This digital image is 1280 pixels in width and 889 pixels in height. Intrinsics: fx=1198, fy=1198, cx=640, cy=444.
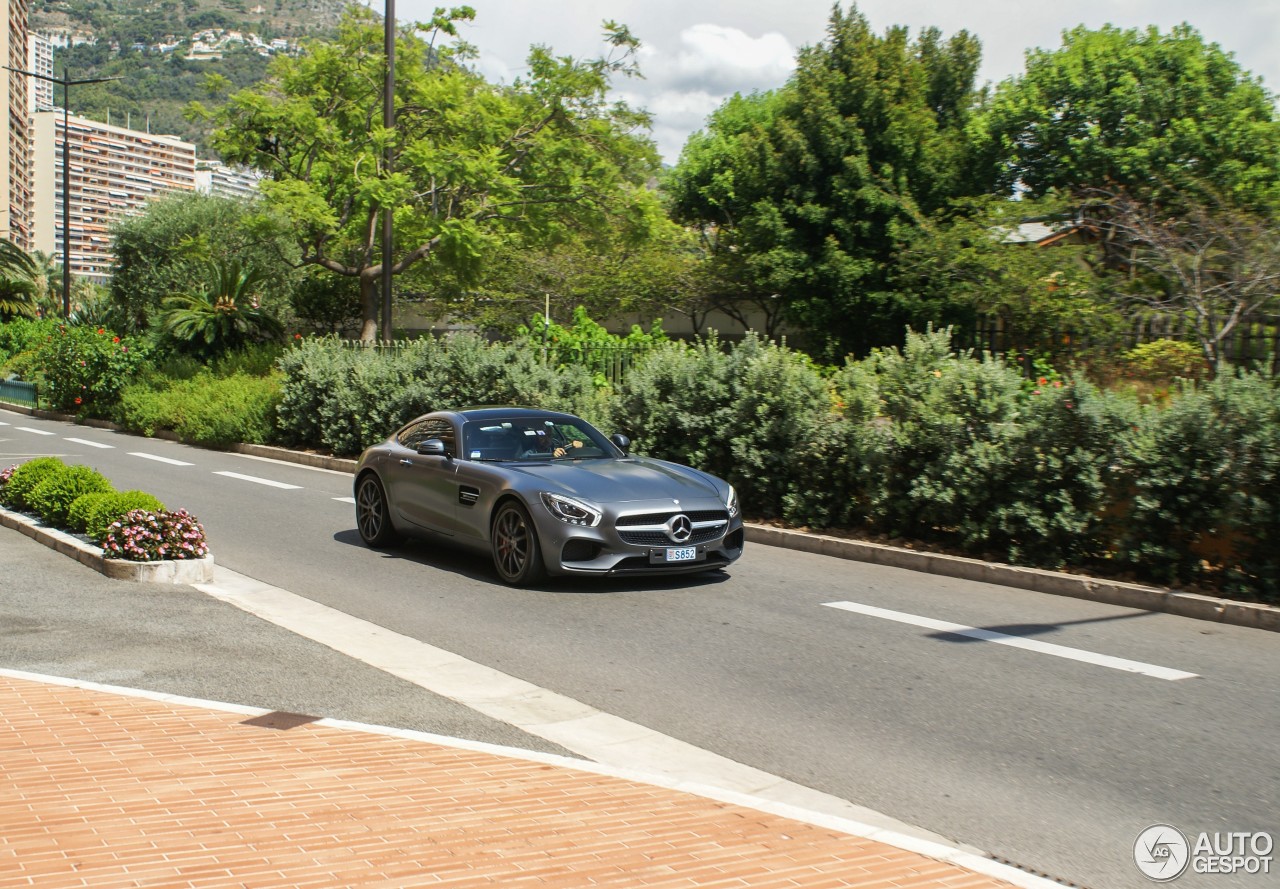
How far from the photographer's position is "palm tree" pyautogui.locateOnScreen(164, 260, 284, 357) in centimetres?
3150

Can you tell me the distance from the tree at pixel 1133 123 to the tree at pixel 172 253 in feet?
85.0

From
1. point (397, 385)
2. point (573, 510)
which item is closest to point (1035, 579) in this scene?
point (573, 510)

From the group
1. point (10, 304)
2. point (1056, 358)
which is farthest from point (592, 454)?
point (10, 304)

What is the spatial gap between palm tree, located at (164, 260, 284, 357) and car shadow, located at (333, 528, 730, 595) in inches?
849

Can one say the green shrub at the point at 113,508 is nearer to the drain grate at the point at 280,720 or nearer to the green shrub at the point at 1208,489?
the drain grate at the point at 280,720

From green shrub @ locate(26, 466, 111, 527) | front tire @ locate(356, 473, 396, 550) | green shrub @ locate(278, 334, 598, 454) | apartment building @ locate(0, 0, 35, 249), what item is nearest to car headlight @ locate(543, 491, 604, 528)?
front tire @ locate(356, 473, 396, 550)

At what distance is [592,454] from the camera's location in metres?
11.0

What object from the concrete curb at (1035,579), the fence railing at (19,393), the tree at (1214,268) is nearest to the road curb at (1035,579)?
the concrete curb at (1035,579)

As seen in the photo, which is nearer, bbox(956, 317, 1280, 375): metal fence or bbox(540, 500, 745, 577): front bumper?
bbox(540, 500, 745, 577): front bumper

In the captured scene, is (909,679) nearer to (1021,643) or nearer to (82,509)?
(1021,643)

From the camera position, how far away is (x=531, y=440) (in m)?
10.9

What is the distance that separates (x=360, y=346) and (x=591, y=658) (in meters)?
18.9

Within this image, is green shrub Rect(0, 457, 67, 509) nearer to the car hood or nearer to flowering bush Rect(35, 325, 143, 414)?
the car hood

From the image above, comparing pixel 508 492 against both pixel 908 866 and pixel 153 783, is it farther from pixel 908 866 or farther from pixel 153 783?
pixel 908 866
